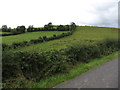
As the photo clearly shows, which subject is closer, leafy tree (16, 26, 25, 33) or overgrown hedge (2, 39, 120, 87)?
overgrown hedge (2, 39, 120, 87)

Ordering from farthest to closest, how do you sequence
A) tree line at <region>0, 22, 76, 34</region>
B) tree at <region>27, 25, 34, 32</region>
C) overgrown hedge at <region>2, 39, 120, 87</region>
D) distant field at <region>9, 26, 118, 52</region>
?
tree at <region>27, 25, 34, 32</region> < tree line at <region>0, 22, 76, 34</region> < distant field at <region>9, 26, 118, 52</region> < overgrown hedge at <region>2, 39, 120, 87</region>

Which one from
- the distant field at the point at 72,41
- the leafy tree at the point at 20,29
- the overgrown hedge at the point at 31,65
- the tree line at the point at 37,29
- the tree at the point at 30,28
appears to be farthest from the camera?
the tree at the point at 30,28

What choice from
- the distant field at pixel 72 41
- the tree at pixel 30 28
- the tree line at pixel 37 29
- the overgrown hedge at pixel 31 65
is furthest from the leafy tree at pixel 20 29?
the overgrown hedge at pixel 31 65

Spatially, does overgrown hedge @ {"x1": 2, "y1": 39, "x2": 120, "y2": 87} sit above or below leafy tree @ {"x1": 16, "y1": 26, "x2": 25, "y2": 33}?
below

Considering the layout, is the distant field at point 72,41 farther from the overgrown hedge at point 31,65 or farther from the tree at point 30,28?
the tree at point 30,28

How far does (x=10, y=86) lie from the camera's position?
4.76 metres

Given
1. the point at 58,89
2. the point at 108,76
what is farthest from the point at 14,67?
the point at 108,76

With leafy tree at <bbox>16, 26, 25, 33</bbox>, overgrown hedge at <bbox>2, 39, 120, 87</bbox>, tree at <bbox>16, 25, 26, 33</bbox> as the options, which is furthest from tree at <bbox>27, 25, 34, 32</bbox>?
overgrown hedge at <bbox>2, 39, 120, 87</bbox>

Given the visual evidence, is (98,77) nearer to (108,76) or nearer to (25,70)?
(108,76)

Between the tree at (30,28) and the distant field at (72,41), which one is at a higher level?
the tree at (30,28)

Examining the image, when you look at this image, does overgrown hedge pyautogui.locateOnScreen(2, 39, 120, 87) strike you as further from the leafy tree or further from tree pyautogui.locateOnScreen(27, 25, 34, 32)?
tree pyautogui.locateOnScreen(27, 25, 34, 32)

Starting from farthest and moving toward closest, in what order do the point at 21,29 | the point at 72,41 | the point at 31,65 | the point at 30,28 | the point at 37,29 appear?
1. the point at 37,29
2. the point at 30,28
3. the point at 21,29
4. the point at 72,41
5. the point at 31,65

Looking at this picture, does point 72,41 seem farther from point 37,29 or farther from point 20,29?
point 20,29

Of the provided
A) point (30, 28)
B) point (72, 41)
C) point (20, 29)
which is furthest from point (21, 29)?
point (72, 41)
